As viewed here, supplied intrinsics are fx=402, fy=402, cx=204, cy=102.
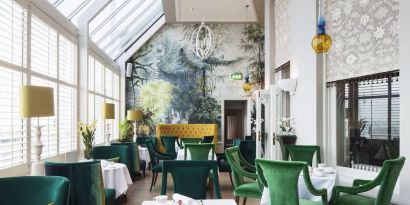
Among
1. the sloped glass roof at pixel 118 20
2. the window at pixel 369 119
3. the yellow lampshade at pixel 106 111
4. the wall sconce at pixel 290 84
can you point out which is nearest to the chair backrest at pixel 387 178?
the window at pixel 369 119

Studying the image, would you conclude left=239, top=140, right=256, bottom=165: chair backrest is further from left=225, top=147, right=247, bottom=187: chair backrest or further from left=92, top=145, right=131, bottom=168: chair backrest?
left=225, top=147, right=247, bottom=187: chair backrest

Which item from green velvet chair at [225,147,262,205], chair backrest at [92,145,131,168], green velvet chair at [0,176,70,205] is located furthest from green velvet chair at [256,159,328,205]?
chair backrest at [92,145,131,168]

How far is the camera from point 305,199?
14.3 feet

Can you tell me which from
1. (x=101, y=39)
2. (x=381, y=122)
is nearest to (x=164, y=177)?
(x=381, y=122)

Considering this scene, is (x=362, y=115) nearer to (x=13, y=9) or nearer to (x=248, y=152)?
(x=248, y=152)

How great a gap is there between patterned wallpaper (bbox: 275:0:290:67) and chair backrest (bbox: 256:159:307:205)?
4.98 m

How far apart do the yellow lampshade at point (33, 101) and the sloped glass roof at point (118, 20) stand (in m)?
4.26

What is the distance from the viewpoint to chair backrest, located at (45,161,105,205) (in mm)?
4035

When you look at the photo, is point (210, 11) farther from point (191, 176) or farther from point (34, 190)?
point (34, 190)

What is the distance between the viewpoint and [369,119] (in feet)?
17.9

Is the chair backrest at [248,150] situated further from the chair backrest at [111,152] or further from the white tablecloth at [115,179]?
the white tablecloth at [115,179]

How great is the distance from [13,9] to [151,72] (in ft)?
30.6

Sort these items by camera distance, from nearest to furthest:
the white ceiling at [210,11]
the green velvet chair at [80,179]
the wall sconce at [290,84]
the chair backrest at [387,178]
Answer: the chair backrest at [387,178], the green velvet chair at [80,179], the wall sconce at [290,84], the white ceiling at [210,11]

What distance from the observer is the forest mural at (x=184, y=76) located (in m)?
14.4
